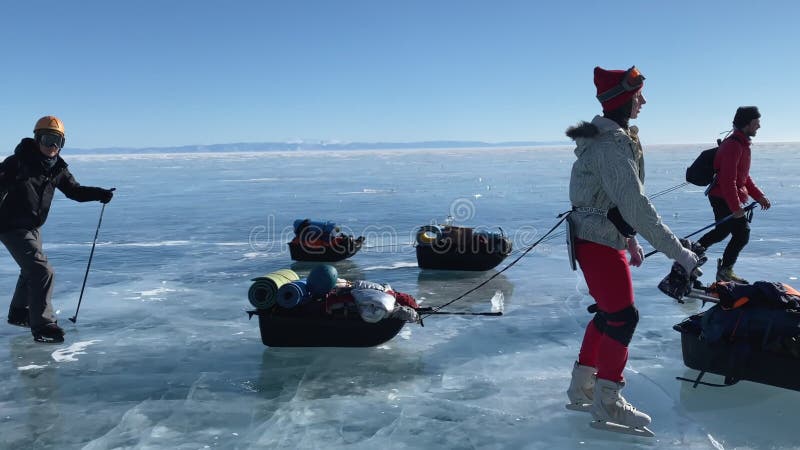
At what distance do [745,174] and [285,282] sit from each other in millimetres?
4669

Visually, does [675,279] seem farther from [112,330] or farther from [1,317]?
[1,317]

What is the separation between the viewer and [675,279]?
11.2 ft

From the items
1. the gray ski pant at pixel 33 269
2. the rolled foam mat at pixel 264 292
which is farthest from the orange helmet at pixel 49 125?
the rolled foam mat at pixel 264 292

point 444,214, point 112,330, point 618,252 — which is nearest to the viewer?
point 618,252

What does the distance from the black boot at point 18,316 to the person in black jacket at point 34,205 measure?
23 centimetres

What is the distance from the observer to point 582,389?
3.79 m

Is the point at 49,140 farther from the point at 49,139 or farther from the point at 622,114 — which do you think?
the point at 622,114

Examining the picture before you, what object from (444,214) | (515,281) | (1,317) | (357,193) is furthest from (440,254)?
(357,193)

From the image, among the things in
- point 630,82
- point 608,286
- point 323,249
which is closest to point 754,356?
point 608,286

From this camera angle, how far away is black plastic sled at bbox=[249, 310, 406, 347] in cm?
497

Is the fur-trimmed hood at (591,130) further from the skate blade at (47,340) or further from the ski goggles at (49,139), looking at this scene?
the skate blade at (47,340)

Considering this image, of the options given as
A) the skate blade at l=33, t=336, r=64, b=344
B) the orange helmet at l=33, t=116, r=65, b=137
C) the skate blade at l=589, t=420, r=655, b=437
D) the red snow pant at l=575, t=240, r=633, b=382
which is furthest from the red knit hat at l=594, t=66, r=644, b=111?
the skate blade at l=33, t=336, r=64, b=344

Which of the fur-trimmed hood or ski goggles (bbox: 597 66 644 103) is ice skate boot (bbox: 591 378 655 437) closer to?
the fur-trimmed hood

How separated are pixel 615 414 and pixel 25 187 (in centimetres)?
482
